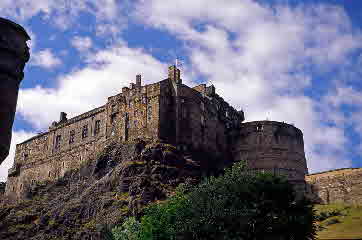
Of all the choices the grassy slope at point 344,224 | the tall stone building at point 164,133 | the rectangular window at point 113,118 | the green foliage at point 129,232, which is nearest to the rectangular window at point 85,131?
the tall stone building at point 164,133

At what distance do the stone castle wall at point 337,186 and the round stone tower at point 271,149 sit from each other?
2676mm

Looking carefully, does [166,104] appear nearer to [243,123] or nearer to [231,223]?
[243,123]

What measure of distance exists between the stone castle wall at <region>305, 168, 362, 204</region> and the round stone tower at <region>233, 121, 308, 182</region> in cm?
268

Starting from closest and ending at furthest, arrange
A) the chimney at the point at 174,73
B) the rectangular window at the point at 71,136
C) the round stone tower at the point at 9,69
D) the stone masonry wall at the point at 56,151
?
the round stone tower at the point at 9,69 → the chimney at the point at 174,73 → the stone masonry wall at the point at 56,151 → the rectangular window at the point at 71,136

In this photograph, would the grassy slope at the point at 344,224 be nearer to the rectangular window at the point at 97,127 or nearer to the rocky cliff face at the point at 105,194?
the rocky cliff face at the point at 105,194

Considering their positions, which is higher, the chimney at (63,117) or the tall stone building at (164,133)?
the chimney at (63,117)

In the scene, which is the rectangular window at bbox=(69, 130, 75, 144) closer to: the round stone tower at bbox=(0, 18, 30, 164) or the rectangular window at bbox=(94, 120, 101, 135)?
the rectangular window at bbox=(94, 120, 101, 135)

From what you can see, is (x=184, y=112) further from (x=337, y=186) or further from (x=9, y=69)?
(x=9, y=69)

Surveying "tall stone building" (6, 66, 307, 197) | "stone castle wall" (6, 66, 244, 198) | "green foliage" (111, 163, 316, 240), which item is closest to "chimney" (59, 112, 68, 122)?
"tall stone building" (6, 66, 307, 197)

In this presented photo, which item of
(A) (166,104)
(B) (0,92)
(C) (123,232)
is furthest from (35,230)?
(B) (0,92)

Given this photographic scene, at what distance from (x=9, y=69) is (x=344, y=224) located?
62.6 metres

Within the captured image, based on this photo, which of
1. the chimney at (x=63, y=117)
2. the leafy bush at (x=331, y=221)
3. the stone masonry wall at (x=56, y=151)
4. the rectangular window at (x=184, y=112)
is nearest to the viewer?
the leafy bush at (x=331, y=221)

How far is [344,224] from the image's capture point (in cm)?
6175

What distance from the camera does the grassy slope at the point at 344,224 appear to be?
2196 inches
